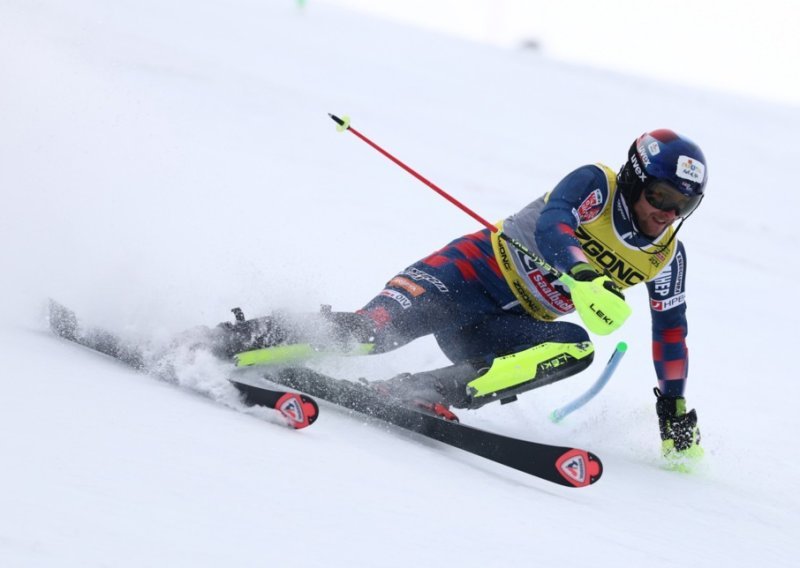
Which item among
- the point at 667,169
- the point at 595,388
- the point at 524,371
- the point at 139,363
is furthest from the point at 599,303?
the point at 139,363

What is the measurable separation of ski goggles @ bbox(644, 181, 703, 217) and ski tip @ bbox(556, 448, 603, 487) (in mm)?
1146

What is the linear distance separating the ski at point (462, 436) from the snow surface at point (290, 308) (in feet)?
0.17

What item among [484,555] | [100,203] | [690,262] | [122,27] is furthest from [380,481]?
[122,27]

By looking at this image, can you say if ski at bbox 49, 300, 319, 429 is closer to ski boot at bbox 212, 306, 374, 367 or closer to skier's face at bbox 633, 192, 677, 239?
ski boot at bbox 212, 306, 374, 367

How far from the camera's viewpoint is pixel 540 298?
4.30m

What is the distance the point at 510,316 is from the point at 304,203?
4312 millimetres

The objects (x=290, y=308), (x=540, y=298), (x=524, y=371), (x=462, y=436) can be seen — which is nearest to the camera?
(x=462, y=436)

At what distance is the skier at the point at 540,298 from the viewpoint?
3.82 m

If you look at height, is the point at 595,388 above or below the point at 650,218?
below

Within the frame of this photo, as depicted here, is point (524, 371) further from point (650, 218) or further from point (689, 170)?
point (689, 170)

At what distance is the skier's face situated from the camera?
405 centimetres

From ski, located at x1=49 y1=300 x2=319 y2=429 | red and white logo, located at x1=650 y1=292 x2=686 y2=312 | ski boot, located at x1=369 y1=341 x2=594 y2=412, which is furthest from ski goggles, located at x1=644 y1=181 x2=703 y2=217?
ski, located at x1=49 y1=300 x2=319 y2=429

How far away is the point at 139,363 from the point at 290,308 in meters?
0.69

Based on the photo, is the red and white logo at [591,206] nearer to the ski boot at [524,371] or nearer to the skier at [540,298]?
the skier at [540,298]
